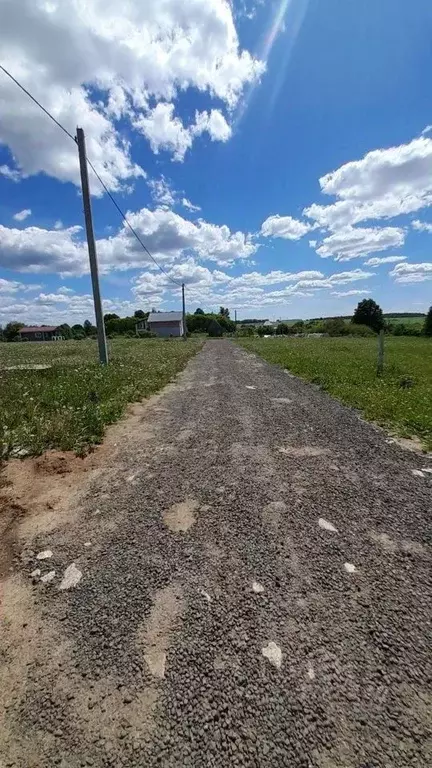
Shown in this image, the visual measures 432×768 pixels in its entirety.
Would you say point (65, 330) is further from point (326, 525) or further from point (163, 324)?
point (326, 525)

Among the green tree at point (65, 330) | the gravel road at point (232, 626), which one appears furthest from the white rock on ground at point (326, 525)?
the green tree at point (65, 330)

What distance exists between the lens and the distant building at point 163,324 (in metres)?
86.1

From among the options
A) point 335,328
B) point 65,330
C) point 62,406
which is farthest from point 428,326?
point 65,330

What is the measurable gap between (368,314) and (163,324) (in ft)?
154

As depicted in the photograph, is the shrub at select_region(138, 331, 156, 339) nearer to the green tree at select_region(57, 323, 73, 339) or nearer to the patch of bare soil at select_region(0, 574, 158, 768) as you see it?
the green tree at select_region(57, 323, 73, 339)

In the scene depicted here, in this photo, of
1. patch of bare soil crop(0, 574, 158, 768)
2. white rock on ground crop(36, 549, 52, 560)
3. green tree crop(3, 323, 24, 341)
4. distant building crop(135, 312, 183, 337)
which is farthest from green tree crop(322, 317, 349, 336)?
green tree crop(3, 323, 24, 341)

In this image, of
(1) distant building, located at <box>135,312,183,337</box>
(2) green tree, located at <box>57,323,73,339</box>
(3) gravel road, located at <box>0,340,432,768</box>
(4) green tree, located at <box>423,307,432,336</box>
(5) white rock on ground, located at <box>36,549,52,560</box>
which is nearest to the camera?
(3) gravel road, located at <box>0,340,432,768</box>

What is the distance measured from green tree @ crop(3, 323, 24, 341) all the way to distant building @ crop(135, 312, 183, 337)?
38165 mm

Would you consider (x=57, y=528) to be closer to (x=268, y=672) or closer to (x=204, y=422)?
(x=268, y=672)

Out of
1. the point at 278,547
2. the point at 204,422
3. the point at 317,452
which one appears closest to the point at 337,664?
the point at 278,547

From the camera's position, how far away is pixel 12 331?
104438mm

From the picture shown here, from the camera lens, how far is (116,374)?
11.2m

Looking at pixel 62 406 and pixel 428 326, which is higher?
pixel 428 326

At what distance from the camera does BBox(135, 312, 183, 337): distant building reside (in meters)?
86.1
